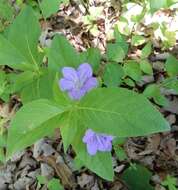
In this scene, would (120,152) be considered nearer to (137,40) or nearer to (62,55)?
(137,40)

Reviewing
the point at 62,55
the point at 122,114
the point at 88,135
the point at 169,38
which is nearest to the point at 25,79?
the point at 62,55

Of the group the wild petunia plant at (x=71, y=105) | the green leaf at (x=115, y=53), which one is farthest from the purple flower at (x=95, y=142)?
the green leaf at (x=115, y=53)

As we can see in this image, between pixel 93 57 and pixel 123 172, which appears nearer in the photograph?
pixel 93 57

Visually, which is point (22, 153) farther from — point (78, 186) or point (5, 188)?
point (78, 186)

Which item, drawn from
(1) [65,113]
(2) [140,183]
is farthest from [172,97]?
(1) [65,113]

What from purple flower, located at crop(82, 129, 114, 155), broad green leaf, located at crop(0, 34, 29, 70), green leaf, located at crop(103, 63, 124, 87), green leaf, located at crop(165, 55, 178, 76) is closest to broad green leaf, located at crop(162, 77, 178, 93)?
green leaf, located at crop(165, 55, 178, 76)

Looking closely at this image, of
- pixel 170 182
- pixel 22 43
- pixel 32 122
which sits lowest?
pixel 170 182

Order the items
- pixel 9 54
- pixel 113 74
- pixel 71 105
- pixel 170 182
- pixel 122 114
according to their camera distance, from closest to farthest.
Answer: pixel 122 114
pixel 71 105
pixel 9 54
pixel 113 74
pixel 170 182

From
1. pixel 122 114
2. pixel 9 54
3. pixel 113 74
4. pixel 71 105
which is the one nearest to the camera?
pixel 122 114
